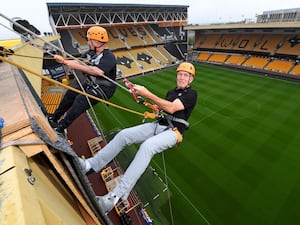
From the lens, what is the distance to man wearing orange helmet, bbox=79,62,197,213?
2.79m

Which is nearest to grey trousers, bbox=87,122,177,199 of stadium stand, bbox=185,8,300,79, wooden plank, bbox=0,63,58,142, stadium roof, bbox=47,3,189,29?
wooden plank, bbox=0,63,58,142

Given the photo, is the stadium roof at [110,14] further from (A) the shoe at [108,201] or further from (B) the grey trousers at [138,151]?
(A) the shoe at [108,201]

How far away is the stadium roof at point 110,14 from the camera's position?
83.3ft

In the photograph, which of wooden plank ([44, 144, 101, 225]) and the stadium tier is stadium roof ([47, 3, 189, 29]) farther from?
wooden plank ([44, 144, 101, 225])

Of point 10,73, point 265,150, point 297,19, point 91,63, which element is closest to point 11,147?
point 10,73

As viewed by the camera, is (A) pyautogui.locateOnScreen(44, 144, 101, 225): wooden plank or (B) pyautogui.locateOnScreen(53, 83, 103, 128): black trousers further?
(B) pyautogui.locateOnScreen(53, 83, 103, 128): black trousers

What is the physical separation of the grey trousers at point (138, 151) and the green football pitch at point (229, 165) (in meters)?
1.62

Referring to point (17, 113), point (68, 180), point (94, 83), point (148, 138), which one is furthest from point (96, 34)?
point (68, 180)

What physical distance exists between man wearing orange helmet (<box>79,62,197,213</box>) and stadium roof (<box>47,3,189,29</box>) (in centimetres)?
2716

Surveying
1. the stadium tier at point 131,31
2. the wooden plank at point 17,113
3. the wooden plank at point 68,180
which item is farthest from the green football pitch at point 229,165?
the stadium tier at point 131,31

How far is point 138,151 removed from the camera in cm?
309

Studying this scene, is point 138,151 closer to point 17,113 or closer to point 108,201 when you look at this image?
point 108,201

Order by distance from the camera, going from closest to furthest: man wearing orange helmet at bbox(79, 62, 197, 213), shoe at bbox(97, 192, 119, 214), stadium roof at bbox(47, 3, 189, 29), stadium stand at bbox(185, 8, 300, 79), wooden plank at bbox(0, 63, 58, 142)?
wooden plank at bbox(0, 63, 58, 142)
shoe at bbox(97, 192, 119, 214)
man wearing orange helmet at bbox(79, 62, 197, 213)
stadium roof at bbox(47, 3, 189, 29)
stadium stand at bbox(185, 8, 300, 79)

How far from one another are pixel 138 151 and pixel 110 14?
33.0 m
